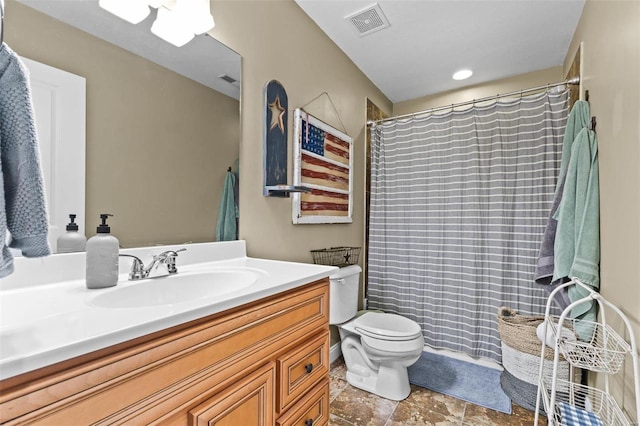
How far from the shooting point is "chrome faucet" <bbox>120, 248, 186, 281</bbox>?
3.37 feet

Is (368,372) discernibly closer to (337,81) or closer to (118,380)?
(118,380)

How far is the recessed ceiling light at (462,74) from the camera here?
8.75 feet

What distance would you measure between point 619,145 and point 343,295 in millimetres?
1566

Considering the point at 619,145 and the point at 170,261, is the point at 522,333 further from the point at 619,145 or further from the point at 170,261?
the point at 170,261

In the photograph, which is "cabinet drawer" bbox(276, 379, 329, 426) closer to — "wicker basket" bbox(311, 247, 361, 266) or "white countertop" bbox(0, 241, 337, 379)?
"white countertop" bbox(0, 241, 337, 379)

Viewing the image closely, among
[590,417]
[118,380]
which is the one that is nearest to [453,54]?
[590,417]

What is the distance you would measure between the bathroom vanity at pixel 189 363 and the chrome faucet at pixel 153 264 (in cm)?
8

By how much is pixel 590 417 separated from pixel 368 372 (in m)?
1.11

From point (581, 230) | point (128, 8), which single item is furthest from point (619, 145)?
point (128, 8)

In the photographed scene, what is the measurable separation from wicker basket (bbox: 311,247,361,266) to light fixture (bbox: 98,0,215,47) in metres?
1.37

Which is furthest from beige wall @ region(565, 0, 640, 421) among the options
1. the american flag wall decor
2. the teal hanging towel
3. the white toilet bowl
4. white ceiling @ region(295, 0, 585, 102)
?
the teal hanging towel

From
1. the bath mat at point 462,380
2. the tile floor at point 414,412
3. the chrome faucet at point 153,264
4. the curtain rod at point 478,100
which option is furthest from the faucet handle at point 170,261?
the curtain rod at point 478,100

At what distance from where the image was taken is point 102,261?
0.90 metres

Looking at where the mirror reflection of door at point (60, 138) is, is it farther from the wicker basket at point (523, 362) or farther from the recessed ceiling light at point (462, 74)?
the recessed ceiling light at point (462, 74)
